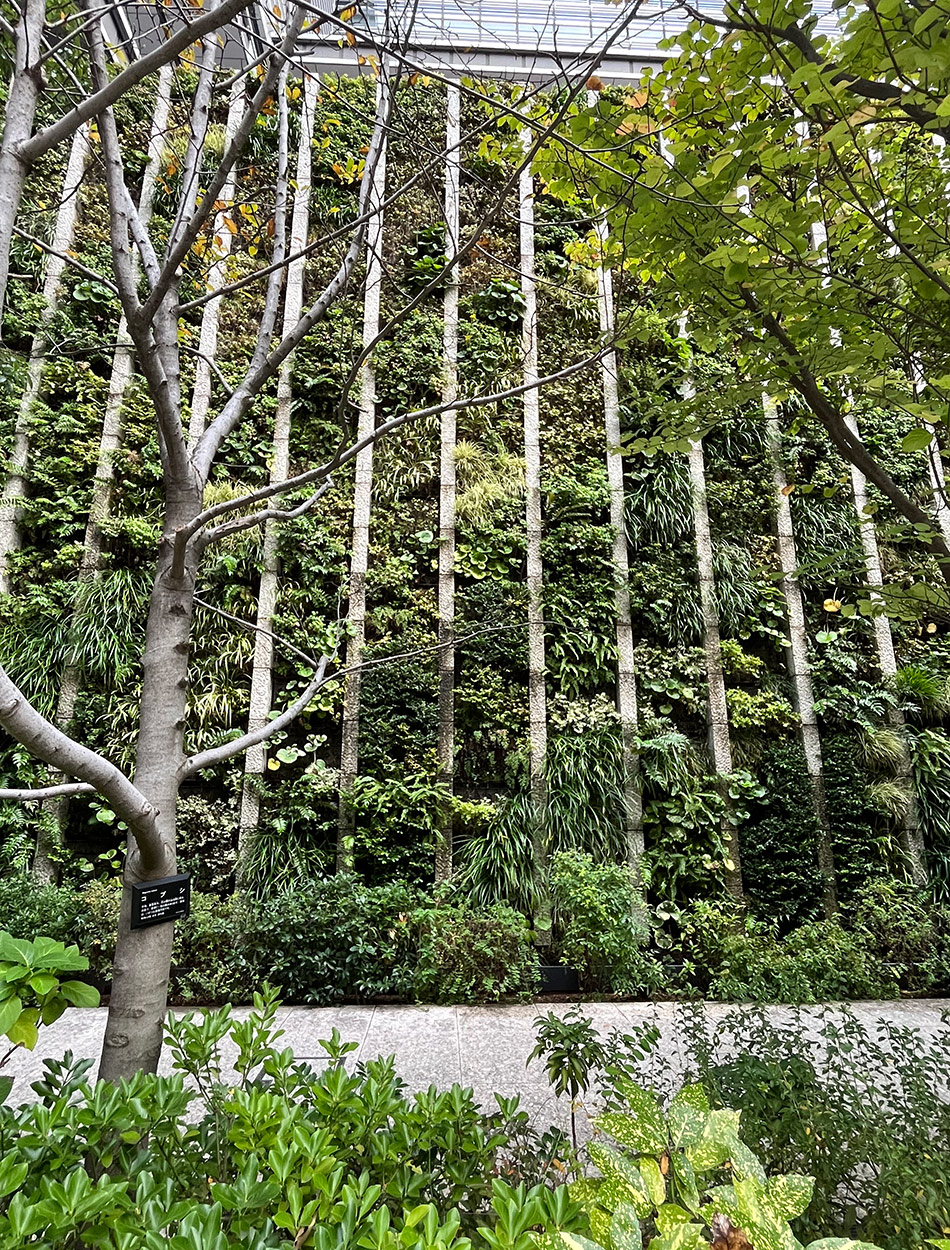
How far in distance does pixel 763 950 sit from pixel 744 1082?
230 cm

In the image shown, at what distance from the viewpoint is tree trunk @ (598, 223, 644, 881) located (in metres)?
4.51

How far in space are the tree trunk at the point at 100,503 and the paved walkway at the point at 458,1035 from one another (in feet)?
3.91

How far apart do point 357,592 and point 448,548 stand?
81 centimetres

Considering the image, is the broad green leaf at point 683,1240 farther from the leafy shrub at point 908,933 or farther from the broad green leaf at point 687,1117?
the leafy shrub at point 908,933

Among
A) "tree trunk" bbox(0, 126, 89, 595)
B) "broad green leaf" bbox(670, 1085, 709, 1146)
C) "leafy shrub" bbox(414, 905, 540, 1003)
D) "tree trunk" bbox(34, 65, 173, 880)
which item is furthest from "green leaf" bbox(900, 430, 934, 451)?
"tree trunk" bbox(0, 126, 89, 595)

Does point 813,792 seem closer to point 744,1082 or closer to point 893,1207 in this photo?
point 744,1082

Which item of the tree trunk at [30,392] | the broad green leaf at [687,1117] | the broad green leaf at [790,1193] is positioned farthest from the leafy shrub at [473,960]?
the tree trunk at [30,392]

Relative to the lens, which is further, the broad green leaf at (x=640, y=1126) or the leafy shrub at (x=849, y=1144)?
the leafy shrub at (x=849, y=1144)

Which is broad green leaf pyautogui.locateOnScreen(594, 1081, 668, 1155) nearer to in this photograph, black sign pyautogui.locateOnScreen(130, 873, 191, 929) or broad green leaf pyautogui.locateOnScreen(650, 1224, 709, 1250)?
broad green leaf pyautogui.locateOnScreen(650, 1224, 709, 1250)

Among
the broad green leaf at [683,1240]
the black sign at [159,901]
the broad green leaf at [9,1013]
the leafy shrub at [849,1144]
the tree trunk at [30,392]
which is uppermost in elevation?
the tree trunk at [30,392]

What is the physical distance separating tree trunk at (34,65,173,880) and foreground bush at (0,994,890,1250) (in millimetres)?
3523

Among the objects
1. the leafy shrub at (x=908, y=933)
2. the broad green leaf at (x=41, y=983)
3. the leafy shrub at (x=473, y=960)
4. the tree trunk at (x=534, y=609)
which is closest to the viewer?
the broad green leaf at (x=41, y=983)

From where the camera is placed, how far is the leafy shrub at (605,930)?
380 cm

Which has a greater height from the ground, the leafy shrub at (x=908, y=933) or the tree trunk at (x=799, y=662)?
the tree trunk at (x=799, y=662)
